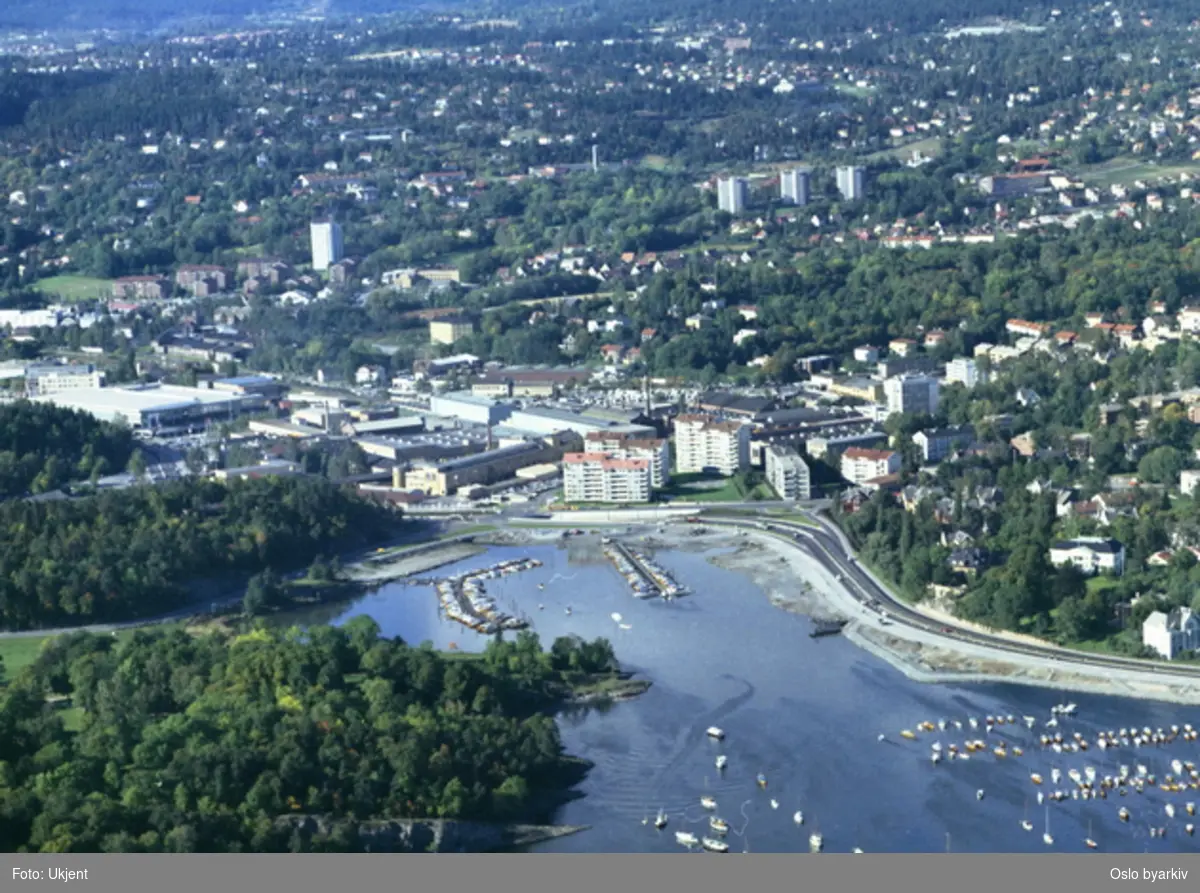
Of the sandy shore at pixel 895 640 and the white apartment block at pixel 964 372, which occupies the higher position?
the white apartment block at pixel 964 372

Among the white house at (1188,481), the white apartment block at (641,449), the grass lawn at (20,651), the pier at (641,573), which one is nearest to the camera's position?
the grass lawn at (20,651)

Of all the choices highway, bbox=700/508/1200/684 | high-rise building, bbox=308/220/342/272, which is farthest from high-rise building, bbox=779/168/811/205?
highway, bbox=700/508/1200/684

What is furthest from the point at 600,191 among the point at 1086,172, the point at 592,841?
the point at 592,841

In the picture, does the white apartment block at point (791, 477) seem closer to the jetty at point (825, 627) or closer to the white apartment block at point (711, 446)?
the white apartment block at point (711, 446)

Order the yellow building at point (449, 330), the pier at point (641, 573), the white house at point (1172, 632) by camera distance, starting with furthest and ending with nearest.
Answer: the yellow building at point (449, 330)
the pier at point (641, 573)
the white house at point (1172, 632)

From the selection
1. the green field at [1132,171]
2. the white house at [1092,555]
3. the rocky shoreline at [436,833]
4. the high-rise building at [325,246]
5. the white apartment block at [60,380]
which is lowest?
the rocky shoreline at [436,833]

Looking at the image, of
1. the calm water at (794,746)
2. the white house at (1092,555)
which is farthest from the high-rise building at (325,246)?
the white house at (1092,555)

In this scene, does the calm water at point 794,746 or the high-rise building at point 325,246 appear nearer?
the calm water at point 794,746
